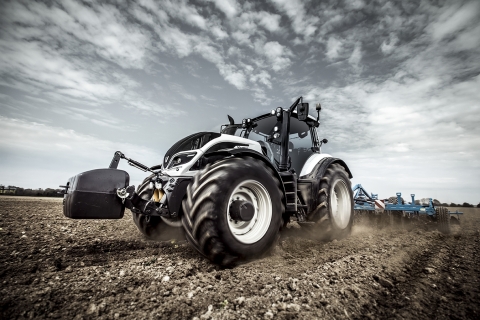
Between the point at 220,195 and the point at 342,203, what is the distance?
3.61 m

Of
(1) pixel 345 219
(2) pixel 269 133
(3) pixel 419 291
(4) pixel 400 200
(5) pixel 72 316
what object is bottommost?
(5) pixel 72 316

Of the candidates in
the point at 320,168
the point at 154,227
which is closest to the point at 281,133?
the point at 320,168

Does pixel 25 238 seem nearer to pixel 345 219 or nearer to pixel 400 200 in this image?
pixel 345 219

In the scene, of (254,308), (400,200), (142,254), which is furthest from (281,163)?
(400,200)

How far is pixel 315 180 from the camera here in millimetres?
4379

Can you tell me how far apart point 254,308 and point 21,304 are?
1.62m

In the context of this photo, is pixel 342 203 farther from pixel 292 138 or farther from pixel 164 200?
pixel 164 200

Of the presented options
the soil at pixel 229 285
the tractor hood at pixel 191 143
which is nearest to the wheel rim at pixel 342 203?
the soil at pixel 229 285

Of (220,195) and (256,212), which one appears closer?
(220,195)

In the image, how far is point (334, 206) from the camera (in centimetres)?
481

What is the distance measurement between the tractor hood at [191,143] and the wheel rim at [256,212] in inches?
37.8

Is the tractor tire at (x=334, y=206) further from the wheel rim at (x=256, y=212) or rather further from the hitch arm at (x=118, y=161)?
the hitch arm at (x=118, y=161)

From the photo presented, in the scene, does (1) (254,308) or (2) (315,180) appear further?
(2) (315,180)

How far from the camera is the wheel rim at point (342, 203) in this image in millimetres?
4965
